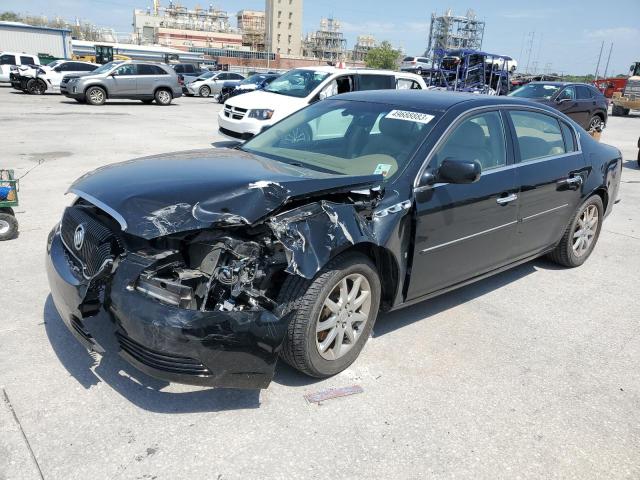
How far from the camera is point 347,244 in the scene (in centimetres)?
291

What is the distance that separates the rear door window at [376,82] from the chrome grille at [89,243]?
379 inches

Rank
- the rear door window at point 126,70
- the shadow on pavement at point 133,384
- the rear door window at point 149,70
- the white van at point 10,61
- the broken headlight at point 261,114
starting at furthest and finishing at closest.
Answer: the white van at point 10,61
the rear door window at point 149,70
the rear door window at point 126,70
the broken headlight at point 261,114
the shadow on pavement at point 133,384

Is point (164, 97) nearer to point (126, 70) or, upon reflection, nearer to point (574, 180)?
point (126, 70)

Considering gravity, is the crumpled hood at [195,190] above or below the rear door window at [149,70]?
above

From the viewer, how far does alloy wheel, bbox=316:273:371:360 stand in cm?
305

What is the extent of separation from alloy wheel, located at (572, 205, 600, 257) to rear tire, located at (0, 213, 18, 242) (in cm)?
548

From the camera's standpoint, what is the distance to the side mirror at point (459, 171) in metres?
3.34

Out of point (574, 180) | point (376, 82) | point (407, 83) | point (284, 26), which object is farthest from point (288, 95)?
point (284, 26)

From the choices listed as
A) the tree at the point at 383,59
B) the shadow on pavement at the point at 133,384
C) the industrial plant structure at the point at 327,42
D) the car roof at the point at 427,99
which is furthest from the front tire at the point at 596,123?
the industrial plant structure at the point at 327,42

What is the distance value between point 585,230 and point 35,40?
5203 centimetres

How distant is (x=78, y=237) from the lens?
3.05m

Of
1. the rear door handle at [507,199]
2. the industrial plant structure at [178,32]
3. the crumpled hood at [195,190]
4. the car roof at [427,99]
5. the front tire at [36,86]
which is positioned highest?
the industrial plant structure at [178,32]

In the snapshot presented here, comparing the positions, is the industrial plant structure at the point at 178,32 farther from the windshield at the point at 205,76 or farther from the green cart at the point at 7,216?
the green cart at the point at 7,216

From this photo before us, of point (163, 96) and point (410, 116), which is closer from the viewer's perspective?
point (410, 116)
